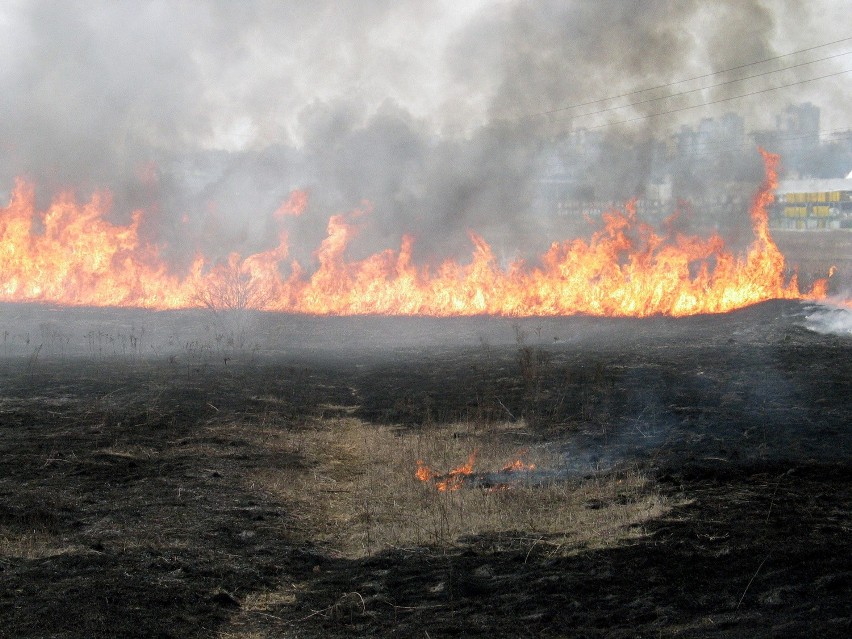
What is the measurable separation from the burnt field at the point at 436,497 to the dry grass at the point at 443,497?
48mm

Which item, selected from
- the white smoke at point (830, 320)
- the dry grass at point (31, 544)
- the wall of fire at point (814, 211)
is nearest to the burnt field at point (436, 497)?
the dry grass at point (31, 544)

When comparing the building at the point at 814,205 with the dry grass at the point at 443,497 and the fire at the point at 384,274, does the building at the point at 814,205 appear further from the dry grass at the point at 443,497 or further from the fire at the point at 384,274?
the dry grass at the point at 443,497

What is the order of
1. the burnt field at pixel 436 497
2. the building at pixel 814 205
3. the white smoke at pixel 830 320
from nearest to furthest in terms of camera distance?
the burnt field at pixel 436 497
the white smoke at pixel 830 320
the building at pixel 814 205

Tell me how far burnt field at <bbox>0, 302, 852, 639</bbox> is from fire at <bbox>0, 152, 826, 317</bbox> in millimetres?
7082

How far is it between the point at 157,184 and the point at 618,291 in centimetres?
2053

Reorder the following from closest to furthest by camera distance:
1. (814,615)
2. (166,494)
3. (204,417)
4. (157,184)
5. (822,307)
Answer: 1. (814,615)
2. (166,494)
3. (204,417)
4. (822,307)
5. (157,184)

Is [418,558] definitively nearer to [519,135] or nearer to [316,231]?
[316,231]

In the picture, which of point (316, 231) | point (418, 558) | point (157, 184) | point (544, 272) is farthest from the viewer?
point (157, 184)

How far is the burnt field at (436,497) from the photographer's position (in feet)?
23.5

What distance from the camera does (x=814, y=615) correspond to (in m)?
6.26

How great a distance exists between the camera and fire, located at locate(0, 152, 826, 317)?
96.7 feet

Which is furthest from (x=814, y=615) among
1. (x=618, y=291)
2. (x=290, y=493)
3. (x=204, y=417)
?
(x=618, y=291)

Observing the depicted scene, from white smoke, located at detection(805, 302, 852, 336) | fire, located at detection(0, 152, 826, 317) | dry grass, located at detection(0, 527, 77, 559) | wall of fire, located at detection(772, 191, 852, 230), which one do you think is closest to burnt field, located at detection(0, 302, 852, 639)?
dry grass, located at detection(0, 527, 77, 559)

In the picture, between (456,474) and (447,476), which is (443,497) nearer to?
(447,476)
